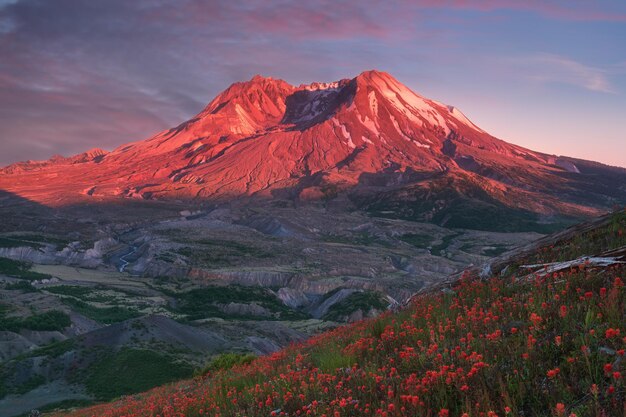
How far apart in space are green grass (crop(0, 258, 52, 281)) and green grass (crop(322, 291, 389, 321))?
82603mm

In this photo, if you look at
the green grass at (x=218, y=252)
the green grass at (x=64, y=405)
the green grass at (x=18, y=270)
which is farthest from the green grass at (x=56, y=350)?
the green grass at (x=218, y=252)

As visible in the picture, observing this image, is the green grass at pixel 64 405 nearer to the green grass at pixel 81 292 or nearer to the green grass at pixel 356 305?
the green grass at pixel 356 305

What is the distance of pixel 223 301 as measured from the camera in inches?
4747

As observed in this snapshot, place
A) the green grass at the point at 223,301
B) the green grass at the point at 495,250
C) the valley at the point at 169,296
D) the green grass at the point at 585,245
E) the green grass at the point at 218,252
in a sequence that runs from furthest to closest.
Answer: the green grass at the point at 495,250
the green grass at the point at 218,252
the green grass at the point at 223,301
the valley at the point at 169,296
the green grass at the point at 585,245

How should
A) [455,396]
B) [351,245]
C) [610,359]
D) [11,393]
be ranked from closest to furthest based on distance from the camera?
[610,359] → [455,396] → [11,393] → [351,245]

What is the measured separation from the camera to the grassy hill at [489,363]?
4762mm

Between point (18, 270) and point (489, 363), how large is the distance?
6236 inches

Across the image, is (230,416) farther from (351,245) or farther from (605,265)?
(351,245)

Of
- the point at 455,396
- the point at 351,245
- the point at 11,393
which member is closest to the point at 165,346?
the point at 11,393

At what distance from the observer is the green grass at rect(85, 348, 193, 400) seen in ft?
162

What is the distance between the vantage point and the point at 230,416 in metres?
7.67

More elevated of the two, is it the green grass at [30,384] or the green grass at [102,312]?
the green grass at [30,384]

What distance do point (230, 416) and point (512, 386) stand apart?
4.55 m

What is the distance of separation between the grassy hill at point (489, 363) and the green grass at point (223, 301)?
99.5 m
